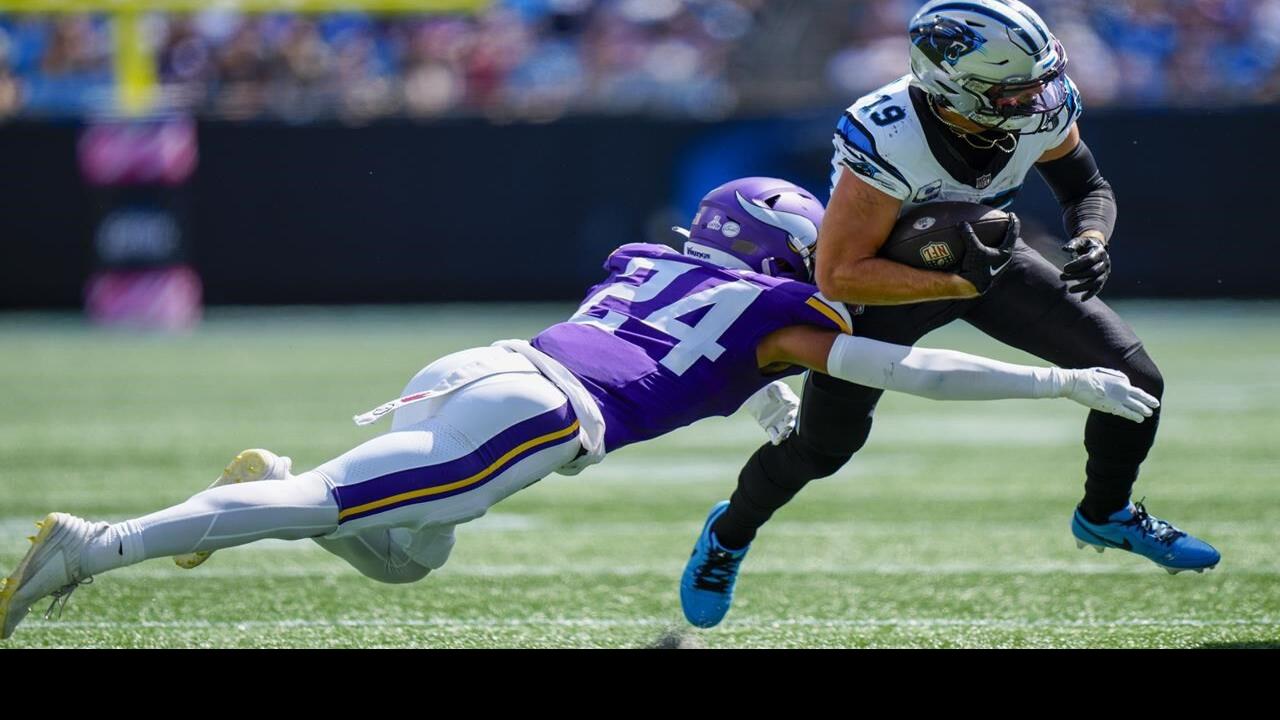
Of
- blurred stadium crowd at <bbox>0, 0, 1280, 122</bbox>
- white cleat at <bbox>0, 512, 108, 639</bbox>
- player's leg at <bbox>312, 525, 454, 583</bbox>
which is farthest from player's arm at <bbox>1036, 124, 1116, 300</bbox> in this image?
blurred stadium crowd at <bbox>0, 0, 1280, 122</bbox>

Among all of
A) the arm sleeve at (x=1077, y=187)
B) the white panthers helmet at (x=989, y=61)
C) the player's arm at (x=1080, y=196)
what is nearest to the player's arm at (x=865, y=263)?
the white panthers helmet at (x=989, y=61)

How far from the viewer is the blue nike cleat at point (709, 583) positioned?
3459 millimetres

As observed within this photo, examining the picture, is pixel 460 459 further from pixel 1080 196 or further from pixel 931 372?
pixel 1080 196

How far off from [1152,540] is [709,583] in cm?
95

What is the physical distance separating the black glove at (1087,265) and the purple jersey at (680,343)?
20.7 inches

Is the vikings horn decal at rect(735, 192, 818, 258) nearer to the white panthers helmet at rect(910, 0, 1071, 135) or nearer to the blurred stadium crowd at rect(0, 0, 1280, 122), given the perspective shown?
the white panthers helmet at rect(910, 0, 1071, 135)

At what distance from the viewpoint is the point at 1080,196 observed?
3.59 m

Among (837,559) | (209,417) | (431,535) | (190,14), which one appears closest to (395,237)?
(190,14)

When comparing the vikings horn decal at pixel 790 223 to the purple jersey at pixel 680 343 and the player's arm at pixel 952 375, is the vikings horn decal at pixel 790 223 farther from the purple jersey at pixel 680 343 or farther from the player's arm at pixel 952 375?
the player's arm at pixel 952 375

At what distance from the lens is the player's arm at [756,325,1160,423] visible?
2904 mm

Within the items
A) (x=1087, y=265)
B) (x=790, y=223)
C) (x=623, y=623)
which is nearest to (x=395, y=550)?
(x=623, y=623)

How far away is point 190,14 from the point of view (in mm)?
12156

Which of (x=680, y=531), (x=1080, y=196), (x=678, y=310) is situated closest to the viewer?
(x=678, y=310)

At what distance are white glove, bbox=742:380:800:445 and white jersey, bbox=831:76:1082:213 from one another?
0.49 metres
